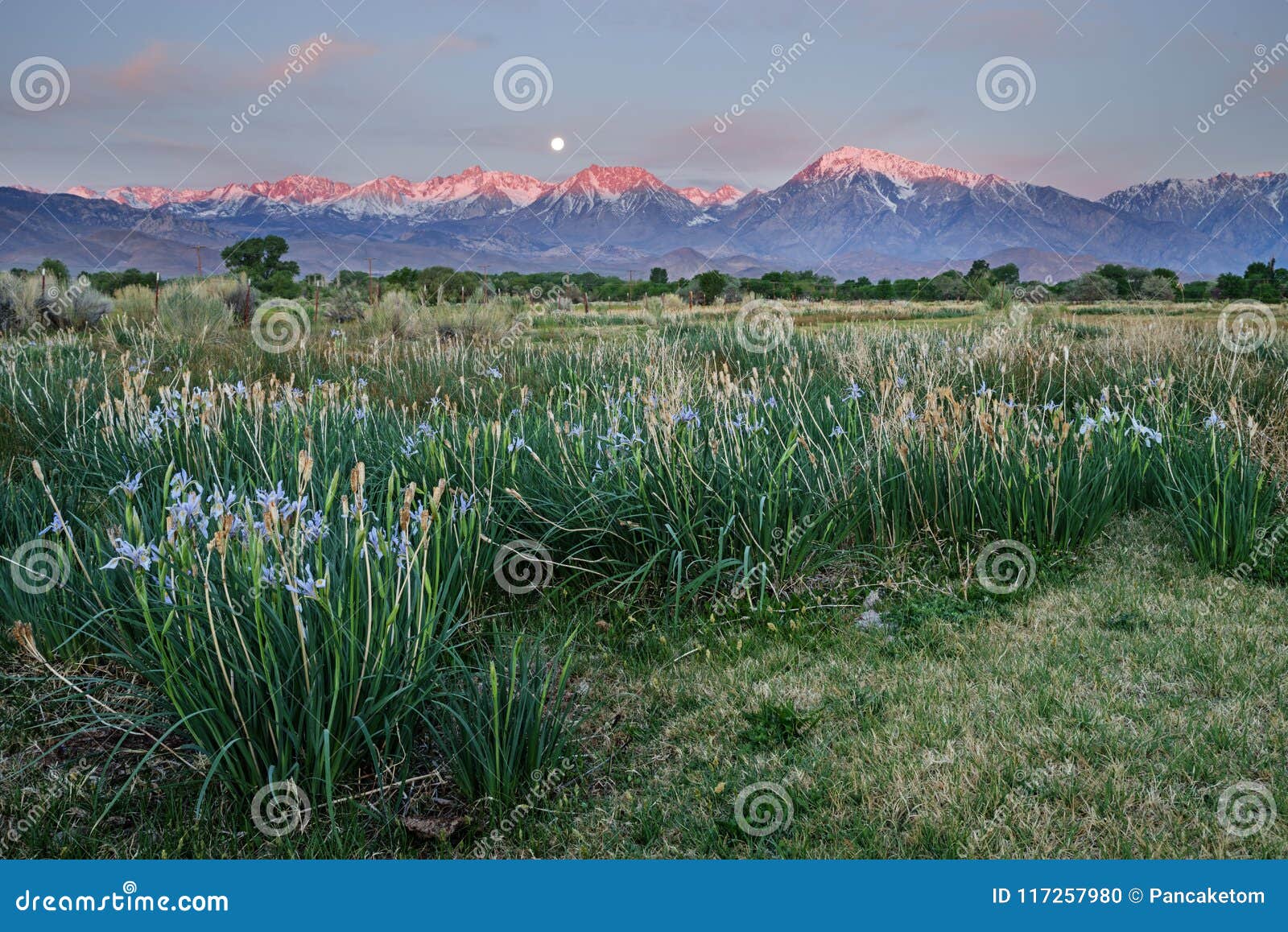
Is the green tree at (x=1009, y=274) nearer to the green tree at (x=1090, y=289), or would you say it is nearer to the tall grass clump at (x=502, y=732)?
the green tree at (x=1090, y=289)

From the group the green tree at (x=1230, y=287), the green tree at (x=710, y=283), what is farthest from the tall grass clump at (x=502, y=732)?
the green tree at (x=1230, y=287)

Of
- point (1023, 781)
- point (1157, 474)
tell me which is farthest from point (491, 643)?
point (1157, 474)

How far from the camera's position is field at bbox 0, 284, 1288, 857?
2.57 metres

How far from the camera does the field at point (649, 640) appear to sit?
8.42 feet

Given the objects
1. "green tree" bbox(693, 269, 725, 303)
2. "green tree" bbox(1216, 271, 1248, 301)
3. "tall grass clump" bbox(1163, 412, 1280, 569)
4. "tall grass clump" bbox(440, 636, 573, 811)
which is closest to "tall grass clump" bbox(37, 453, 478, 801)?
"tall grass clump" bbox(440, 636, 573, 811)

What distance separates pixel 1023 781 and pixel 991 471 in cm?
272

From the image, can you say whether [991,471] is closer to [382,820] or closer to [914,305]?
[382,820]

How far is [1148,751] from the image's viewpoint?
9.36 ft

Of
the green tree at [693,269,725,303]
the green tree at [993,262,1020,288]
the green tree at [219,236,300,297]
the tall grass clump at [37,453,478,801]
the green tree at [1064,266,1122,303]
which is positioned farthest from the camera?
the green tree at [219,236,300,297]

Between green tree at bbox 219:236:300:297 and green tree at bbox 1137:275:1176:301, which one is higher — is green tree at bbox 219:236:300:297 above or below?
above

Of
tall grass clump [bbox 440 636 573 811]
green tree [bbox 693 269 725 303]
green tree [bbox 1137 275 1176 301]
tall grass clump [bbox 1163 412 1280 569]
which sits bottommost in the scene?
tall grass clump [bbox 440 636 573 811]

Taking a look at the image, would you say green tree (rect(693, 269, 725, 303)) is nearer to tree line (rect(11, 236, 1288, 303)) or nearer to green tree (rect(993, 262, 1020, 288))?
tree line (rect(11, 236, 1288, 303))

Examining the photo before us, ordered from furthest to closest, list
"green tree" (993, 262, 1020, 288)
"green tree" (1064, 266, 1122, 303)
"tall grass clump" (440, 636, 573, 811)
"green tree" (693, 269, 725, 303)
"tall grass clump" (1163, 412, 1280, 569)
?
"green tree" (1064, 266, 1122, 303), "green tree" (693, 269, 725, 303), "green tree" (993, 262, 1020, 288), "tall grass clump" (1163, 412, 1280, 569), "tall grass clump" (440, 636, 573, 811)

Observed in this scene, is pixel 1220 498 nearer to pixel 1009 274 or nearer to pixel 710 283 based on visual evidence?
pixel 710 283
